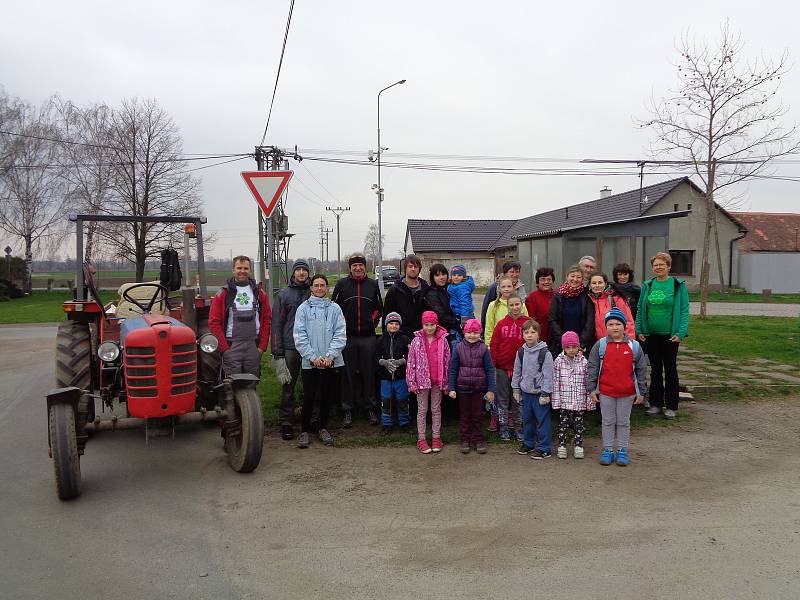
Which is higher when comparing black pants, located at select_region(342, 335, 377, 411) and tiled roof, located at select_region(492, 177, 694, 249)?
tiled roof, located at select_region(492, 177, 694, 249)

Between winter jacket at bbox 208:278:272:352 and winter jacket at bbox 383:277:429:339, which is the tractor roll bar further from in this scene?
winter jacket at bbox 383:277:429:339

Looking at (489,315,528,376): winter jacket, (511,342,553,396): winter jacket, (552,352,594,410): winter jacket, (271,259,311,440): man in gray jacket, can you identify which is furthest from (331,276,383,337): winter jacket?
(552,352,594,410): winter jacket

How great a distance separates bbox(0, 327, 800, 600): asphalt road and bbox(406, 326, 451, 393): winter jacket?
2.19ft

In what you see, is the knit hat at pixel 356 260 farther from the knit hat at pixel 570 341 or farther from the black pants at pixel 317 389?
the knit hat at pixel 570 341

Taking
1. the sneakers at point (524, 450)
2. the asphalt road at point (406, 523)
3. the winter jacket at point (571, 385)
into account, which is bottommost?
the asphalt road at point (406, 523)

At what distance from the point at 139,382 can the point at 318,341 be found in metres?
1.76

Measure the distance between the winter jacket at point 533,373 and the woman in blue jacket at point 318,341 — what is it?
5.74 ft

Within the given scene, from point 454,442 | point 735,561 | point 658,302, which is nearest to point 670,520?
point 735,561

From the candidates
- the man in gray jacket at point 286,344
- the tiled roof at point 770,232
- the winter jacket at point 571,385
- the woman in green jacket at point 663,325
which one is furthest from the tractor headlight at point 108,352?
the tiled roof at point 770,232

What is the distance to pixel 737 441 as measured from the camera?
19.5ft

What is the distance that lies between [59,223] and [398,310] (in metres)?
34.7

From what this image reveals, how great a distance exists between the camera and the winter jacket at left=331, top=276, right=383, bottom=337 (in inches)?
253

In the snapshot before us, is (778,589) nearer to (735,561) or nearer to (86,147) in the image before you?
(735,561)

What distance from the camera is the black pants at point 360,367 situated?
21.1ft
